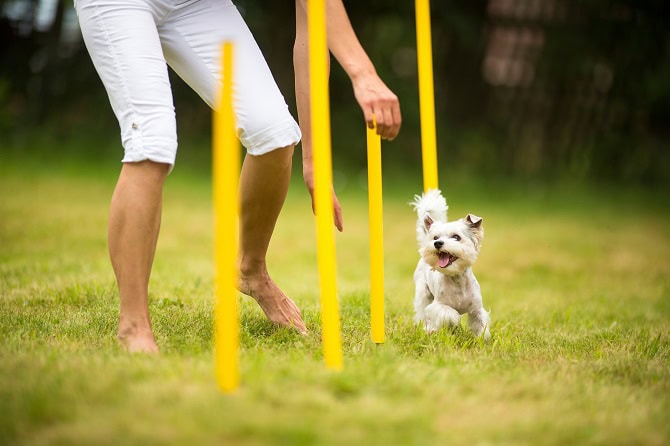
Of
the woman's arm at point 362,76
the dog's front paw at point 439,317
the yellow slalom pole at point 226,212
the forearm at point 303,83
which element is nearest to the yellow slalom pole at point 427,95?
the forearm at point 303,83

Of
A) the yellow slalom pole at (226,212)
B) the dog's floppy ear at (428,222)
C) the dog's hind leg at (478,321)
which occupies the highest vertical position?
the yellow slalom pole at (226,212)

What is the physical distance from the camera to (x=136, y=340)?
2914 mm

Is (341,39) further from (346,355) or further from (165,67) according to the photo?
(346,355)

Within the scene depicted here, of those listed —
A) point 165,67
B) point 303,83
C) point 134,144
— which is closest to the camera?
point 134,144

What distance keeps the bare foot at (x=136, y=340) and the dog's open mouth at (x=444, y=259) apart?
1.40 meters

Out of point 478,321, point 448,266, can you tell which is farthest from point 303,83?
point 478,321

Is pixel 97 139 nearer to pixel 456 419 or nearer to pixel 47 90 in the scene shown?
pixel 47 90

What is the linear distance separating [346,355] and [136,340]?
78 centimetres

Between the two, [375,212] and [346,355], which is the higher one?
[375,212]

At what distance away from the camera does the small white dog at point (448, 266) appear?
145 inches

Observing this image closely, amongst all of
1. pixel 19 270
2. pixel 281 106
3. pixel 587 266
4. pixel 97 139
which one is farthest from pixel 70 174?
pixel 281 106

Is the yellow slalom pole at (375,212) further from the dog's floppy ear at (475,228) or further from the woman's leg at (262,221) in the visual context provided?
the dog's floppy ear at (475,228)

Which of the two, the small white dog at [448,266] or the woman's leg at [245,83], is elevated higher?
the woman's leg at [245,83]

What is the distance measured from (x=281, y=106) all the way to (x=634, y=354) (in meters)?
1.82
